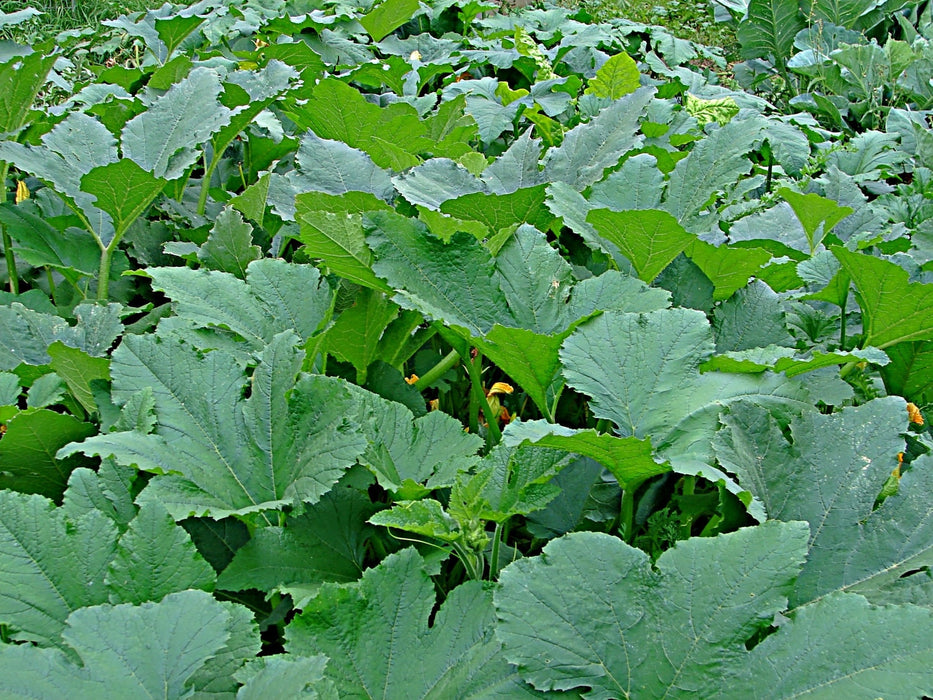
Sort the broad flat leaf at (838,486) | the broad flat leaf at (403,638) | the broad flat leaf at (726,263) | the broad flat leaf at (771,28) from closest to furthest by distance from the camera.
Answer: the broad flat leaf at (403,638) < the broad flat leaf at (838,486) < the broad flat leaf at (726,263) < the broad flat leaf at (771,28)

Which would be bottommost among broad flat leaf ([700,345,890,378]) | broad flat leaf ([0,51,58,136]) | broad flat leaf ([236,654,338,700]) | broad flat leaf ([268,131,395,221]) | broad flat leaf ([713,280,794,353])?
broad flat leaf ([236,654,338,700])

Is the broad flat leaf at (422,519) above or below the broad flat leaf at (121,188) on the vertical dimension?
below

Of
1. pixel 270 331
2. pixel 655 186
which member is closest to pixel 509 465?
pixel 270 331

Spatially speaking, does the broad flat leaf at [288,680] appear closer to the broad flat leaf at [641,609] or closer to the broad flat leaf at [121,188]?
the broad flat leaf at [641,609]

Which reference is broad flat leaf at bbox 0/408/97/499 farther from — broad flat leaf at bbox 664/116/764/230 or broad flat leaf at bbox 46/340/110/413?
broad flat leaf at bbox 664/116/764/230

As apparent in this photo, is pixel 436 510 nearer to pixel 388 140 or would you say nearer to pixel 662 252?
pixel 662 252

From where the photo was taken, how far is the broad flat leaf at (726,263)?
1457mm

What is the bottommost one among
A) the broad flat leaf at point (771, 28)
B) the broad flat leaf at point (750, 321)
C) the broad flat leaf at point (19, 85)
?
the broad flat leaf at point (771, 28)

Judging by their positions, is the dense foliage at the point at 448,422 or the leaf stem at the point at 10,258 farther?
the leaf stem at the point at 10,258

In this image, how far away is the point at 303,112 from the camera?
2.07 meters

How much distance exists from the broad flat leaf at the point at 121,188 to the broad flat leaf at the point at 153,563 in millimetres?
837

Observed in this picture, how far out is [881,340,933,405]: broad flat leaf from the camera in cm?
150

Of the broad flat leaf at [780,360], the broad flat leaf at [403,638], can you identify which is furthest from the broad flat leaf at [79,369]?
the broad flat leaf at [780,360]

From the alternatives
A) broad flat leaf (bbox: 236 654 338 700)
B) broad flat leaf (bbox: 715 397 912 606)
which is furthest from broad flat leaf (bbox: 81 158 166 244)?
broad flat leaf (bbox: 715 397 912 606)
